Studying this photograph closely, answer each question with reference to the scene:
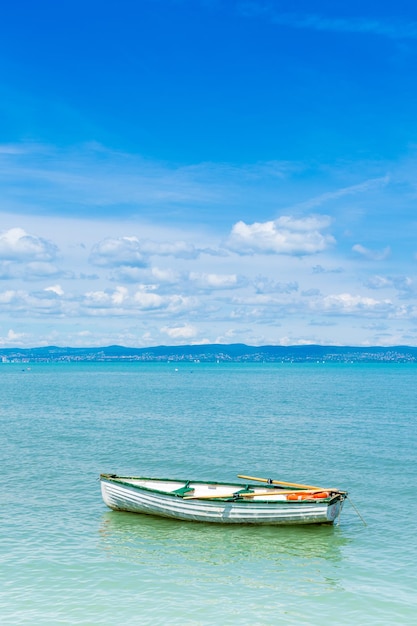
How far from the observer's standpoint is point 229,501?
112ft

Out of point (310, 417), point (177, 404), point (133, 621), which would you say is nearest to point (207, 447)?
point (310, 417)

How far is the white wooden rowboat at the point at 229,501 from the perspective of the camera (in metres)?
33.9

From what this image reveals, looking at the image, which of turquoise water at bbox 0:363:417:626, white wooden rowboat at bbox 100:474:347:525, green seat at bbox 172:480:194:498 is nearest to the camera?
turquoise water at bbox 0:363:417:626

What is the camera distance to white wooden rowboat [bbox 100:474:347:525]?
111 ft

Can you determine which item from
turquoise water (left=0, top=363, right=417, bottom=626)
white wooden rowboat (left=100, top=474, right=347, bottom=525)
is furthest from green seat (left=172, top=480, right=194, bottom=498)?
turquoise water (left=0, top=363, right=417, bottom=626)

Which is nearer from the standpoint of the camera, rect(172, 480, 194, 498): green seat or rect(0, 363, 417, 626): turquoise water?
rect(0, 363, 417, 626): turquoise water

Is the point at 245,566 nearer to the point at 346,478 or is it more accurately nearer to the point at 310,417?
the point at 346,478

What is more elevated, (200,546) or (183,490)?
(183,490)

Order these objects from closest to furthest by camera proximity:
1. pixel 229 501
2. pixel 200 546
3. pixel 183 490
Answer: pixel 200 546, pixel 229 501, pixel 183 490

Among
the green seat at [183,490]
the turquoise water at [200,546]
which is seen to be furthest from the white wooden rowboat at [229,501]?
the turquoise water at [200,546]

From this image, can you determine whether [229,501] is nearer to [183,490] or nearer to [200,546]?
[200,546]

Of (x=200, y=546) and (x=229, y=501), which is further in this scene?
(x=229, y=501)

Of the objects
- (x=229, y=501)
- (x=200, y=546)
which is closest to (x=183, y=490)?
(x=229, y=501)

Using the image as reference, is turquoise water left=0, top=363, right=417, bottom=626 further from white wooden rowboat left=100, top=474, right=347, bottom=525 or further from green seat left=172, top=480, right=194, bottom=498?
green seat left=172, top=480, right=194, bottom=498
